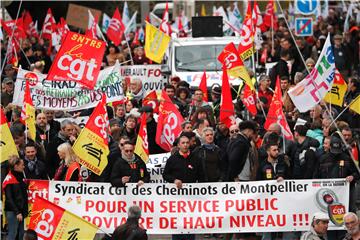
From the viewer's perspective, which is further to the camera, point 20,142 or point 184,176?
point 20,142

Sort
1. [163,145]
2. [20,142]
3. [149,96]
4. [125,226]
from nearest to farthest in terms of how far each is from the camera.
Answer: [125,226] → [20,142] → [163,145] → [149,96]

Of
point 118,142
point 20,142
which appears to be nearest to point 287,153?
point 118,142

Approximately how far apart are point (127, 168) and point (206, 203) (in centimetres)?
106

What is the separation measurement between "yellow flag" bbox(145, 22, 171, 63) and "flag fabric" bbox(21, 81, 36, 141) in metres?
7.92

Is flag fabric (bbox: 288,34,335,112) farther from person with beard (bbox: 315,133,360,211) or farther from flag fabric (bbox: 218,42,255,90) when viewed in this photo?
flag fabric (bbox: 218,42,255,90)

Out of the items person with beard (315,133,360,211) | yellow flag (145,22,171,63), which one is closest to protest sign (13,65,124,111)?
person with beard (315,133,360,211)

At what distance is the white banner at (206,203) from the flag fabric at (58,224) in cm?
193

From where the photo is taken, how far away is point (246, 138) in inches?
663

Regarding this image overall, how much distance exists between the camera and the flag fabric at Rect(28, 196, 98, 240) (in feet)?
46.4

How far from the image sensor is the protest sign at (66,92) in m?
19.5

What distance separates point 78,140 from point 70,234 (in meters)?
2.46

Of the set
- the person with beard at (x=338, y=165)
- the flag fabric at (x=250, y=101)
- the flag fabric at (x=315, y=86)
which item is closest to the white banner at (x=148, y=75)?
the flag fabric at (x=250, y=101)

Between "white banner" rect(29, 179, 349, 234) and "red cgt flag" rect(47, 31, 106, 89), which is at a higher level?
"red cgt flag" rect(47, 31, 106, 89)

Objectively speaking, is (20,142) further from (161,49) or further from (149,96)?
(161,49)
